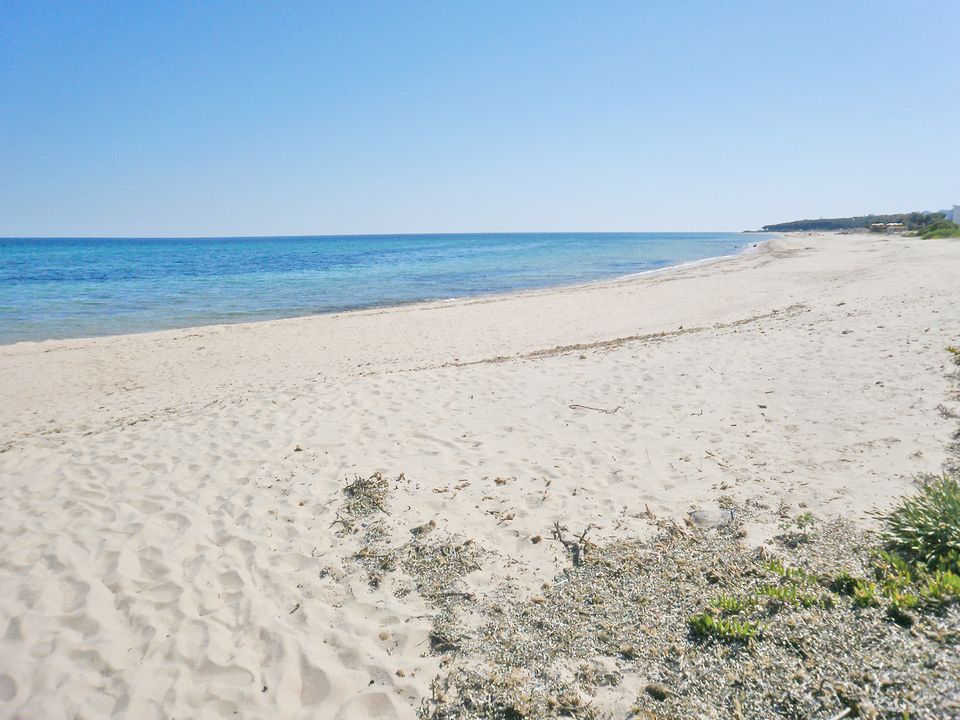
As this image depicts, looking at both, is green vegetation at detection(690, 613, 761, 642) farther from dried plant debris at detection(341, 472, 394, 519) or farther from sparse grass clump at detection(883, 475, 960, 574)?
dried plant debris at detection(341, 472, 394, 519)

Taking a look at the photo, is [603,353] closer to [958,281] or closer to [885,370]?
[885,370]

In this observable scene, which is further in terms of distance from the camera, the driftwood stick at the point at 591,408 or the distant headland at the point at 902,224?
the distant headland at the point at 902,224

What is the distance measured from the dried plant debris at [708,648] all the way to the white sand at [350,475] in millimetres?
374

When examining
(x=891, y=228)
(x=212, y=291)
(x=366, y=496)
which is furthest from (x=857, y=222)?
(x=366, y=496)

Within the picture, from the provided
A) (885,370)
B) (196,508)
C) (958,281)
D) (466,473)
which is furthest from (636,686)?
(958,281)

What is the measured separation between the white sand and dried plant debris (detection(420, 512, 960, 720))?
1.23 ft

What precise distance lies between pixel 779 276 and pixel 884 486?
23.1 meters

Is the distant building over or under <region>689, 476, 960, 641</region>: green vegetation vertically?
over

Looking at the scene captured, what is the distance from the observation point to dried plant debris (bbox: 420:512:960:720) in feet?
8.23

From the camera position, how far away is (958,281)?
46.4 feet

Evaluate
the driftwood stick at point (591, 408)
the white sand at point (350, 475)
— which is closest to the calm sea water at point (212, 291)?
the white sand at point (350, 475)

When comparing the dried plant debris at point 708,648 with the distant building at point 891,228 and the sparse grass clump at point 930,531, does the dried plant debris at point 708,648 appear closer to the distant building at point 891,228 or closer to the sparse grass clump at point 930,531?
the sparse grass clump at point 930,531

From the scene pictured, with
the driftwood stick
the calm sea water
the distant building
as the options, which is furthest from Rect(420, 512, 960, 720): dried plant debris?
the distant building

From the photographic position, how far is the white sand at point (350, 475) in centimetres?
324
